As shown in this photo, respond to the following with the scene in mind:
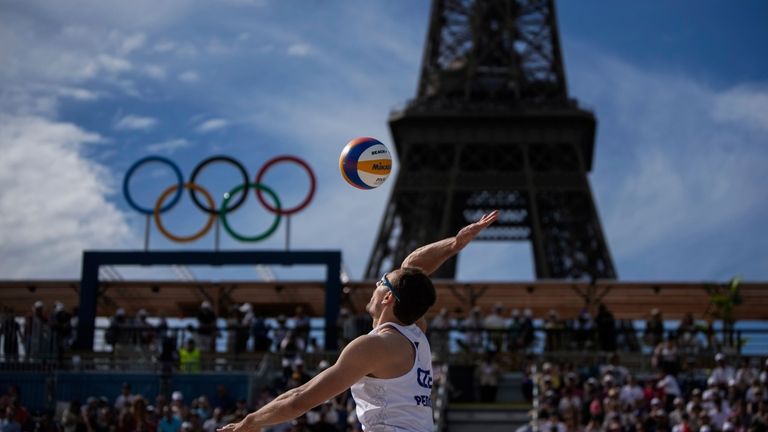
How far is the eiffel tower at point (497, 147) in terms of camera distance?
51.6 m

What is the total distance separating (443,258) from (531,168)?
4761 centimetres

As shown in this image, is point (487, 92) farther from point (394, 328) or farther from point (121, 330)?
point (394, 328)

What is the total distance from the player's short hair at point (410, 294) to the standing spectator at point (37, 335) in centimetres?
1937

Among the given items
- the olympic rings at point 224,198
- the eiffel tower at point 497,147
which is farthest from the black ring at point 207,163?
the eiffel tower at point 497,147

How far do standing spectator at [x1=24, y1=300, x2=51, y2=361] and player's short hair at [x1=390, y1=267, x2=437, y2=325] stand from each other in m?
19.4

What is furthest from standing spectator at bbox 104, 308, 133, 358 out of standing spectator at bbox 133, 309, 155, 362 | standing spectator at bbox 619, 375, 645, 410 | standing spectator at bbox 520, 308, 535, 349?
standing spectator at bbox 619, 375, 645, 410

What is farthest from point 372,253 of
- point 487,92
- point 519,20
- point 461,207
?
point 519,20

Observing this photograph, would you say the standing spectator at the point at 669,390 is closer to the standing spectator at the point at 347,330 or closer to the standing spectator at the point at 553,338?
the standing spectator at the point at 553,338

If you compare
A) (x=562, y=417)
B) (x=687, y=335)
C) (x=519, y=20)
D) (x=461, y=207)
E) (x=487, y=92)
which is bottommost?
(x=562, y=417)

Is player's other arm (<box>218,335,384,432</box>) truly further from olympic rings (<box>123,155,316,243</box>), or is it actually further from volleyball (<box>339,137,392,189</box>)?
olympic rings (<box>123,155,316,243</box>)

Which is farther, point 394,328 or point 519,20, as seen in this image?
point 519,20

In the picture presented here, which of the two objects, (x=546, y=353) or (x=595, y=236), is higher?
(x=595, y=236)

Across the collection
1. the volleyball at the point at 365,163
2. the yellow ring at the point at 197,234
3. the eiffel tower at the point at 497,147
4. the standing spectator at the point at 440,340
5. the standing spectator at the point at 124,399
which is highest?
the eiffel tower at the point at 497,147

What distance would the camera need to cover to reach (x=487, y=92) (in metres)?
57.8
